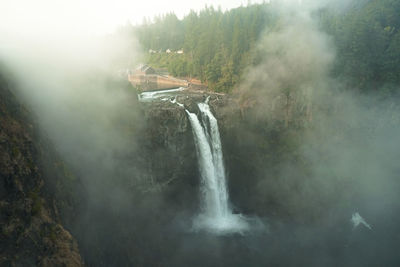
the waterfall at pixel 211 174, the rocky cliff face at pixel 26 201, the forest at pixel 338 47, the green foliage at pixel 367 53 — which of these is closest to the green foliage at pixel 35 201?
the rocky cliff face at pixel 26 201

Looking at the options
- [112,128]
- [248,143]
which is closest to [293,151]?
[248,143]

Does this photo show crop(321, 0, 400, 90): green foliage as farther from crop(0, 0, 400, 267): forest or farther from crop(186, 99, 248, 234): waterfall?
crop(186, 99, 248, 234): waterfall

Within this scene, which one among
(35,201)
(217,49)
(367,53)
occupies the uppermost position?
(217,49)

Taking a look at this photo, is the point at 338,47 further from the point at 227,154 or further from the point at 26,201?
the point at 26,201

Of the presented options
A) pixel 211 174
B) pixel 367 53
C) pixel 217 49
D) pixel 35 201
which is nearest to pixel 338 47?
pixel 367 53

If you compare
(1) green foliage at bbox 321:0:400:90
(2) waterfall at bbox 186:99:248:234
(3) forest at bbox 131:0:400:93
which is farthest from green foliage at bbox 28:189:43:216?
(1) green foliage at bbox 321:0:400:90

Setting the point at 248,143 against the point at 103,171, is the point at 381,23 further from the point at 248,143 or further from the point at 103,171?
the point at 103,171

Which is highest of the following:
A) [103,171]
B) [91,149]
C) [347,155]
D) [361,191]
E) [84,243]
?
[91,149]
